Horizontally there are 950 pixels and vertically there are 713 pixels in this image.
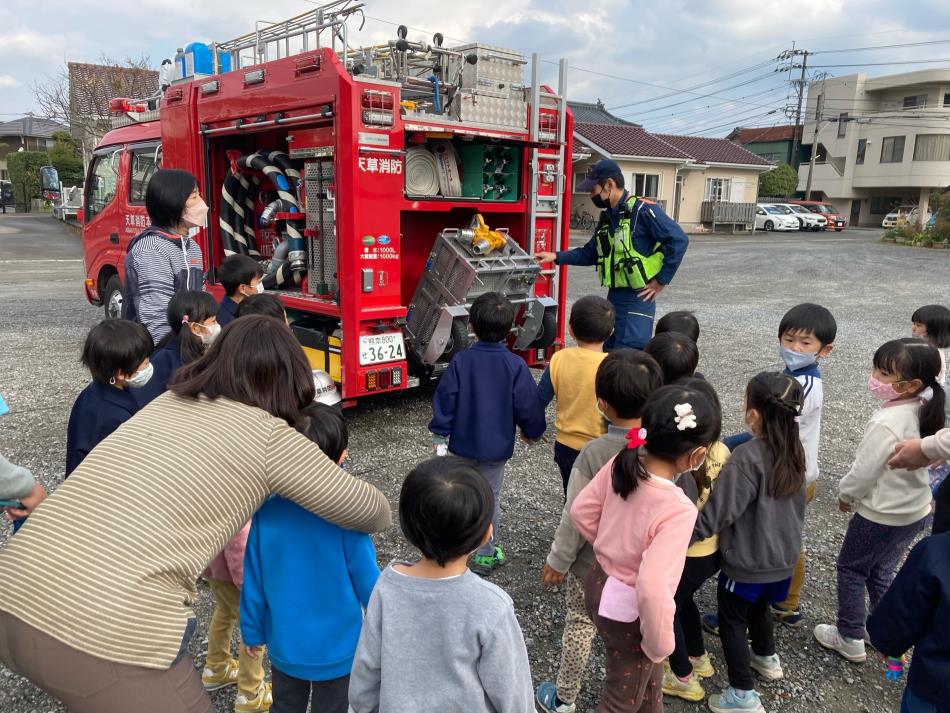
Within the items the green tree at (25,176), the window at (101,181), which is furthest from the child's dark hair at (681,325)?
the green tree at (25,176)

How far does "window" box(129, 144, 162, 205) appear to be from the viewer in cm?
677

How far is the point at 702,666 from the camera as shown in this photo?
8.60ft

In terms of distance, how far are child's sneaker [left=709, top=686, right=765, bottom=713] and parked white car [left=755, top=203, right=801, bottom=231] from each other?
111 ft

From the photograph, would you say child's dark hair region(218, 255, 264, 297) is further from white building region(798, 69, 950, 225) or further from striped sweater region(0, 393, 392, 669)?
white building region(798, 69, 950, 225)

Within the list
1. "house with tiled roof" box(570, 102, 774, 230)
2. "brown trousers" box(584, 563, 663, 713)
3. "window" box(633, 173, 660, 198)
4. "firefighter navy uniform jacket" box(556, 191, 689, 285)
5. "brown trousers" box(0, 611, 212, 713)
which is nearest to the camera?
"brown trousers" box(0, 611, 212, 713)

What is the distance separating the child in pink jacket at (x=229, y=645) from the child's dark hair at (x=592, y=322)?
1565 millimetres

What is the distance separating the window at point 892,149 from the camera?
4084 cm

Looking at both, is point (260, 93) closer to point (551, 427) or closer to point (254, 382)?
point (551, 427)

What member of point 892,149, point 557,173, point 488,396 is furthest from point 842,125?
point 488,396

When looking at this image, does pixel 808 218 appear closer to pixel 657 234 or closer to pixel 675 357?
pixel 657 234

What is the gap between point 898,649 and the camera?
174 cm

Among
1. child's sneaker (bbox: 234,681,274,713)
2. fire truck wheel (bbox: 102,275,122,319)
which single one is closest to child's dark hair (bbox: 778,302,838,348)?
child's sneaker (bbox: 234,681,274,713)

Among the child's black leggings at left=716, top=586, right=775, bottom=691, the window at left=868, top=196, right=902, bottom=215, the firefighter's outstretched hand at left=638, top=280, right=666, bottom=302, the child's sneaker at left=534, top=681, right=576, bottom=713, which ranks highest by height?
the window at left=868, top=196, right=902, bottom=215

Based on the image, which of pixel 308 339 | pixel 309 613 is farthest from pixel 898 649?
pixel 308 339
